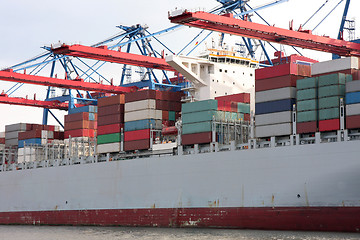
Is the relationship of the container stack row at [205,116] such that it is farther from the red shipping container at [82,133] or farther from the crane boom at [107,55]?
the red shipping container at [82,133]

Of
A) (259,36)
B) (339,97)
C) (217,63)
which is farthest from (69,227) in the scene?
(339,97)

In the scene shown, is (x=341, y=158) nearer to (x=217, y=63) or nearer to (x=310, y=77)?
A: (x=310, y=77)

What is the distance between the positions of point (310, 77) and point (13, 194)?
90.1 feet

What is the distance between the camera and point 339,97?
1064 inches

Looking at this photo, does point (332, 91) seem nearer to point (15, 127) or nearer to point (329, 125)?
point (329, 125)

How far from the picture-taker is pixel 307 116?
2783 cm

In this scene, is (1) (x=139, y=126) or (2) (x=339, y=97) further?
(1) (x=139, y=126)

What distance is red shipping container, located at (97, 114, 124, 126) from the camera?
37.6 metres

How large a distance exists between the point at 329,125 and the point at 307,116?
1224 millimetres

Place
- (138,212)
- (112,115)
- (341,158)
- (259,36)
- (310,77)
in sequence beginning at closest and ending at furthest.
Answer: (341,158)
(310,77)
(259,36)
(138,212)
(112,115)

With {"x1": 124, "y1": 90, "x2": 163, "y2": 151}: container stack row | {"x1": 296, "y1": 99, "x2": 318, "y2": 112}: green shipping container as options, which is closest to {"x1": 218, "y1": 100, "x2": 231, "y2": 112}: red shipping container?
{"x1": 124, "y1": 90, "x2": 163, "y2": 151}: container stack row

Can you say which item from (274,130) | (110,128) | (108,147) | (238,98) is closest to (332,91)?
(274,130)

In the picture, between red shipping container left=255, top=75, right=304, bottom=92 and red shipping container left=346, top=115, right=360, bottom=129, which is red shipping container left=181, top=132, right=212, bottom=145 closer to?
red shipping container left=255, top=75, right=304, bottom=92

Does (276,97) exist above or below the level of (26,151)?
above
